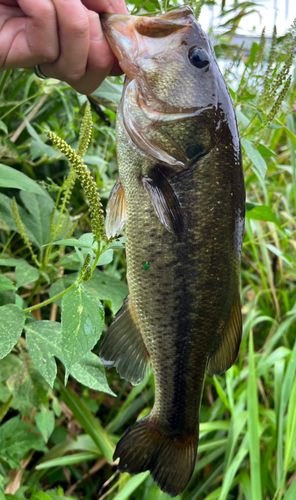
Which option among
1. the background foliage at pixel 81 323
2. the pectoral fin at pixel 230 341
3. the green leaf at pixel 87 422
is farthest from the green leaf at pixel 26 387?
the pectoral fin at pixel 230 341

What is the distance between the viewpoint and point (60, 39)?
0.94 m

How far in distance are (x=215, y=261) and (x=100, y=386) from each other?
484mm

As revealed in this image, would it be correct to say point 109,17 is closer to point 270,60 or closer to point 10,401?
point 270,60

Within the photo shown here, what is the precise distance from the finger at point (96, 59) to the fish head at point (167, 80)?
20 millimetres

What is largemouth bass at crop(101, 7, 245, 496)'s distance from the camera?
0.94 m

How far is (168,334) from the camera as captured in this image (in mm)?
1030

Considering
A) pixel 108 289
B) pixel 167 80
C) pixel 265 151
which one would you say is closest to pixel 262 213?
pixel 265 151

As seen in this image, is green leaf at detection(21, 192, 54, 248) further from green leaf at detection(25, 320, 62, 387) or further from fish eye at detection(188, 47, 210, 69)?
fish eye at detection(188, 47, 210, 69)

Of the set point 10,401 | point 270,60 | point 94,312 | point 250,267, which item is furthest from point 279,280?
point 94,312

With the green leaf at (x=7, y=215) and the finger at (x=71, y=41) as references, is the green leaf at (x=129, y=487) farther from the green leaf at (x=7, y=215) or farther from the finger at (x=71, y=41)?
the finger at (x=71, y=41)

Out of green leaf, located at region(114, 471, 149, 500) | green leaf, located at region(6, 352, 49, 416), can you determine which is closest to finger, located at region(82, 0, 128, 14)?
green leaf, located at region(6, 352, 49, 416)

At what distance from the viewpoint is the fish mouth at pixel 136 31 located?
3.14ft

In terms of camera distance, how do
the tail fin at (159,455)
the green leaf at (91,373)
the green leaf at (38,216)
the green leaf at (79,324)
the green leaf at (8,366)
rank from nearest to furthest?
the green leaf at (79,324) < the tail fin at (159,455) < the green leaf at (91,373) < the green leaf at (8,366) < the green leaf at (38,216)

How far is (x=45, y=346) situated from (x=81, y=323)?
265 mm
